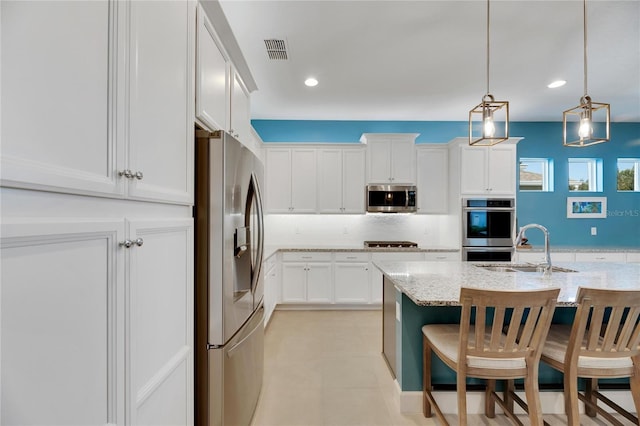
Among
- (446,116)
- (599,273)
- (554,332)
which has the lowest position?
(554,332)

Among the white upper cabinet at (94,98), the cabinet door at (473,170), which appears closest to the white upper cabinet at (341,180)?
the cabinet door at (473,170)

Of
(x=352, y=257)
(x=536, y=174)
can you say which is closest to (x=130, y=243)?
(x=352, y=257)

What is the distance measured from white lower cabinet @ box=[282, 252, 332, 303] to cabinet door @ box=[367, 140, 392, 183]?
1.38 metres

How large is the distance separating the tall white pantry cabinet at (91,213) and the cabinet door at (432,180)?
391 cm

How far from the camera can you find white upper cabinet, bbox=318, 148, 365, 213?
4.48m

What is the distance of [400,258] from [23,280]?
4056 mm

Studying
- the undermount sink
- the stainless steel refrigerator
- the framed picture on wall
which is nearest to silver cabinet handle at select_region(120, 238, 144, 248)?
the stainless steel refrigerator

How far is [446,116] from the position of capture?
15.1ft

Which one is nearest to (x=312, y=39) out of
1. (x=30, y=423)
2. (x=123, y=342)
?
(x=123, y=342)

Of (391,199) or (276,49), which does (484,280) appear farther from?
(276,49)

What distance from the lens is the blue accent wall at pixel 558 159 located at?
4.74 m

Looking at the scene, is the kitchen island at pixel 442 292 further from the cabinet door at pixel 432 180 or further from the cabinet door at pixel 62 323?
the cabinet door at pixel 432 180

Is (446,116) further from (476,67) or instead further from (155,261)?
(155,261)

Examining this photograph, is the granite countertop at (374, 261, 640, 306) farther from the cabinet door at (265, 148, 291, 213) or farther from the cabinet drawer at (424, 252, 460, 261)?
the cabinet door at (265, 148, 291, 213)
